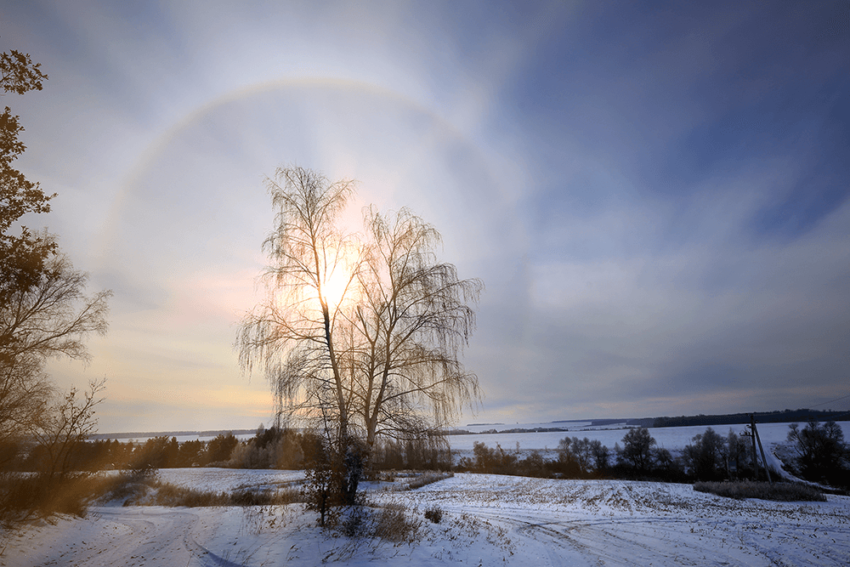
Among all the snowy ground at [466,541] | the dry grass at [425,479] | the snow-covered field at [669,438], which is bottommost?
the snow-covered field at [669,438]

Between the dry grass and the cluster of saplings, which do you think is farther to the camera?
the cluster of saplings

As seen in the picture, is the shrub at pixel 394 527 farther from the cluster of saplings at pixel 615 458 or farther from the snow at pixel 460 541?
the cluster of saplings at pixel 615 458

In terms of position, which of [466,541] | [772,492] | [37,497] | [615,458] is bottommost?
[615,458]

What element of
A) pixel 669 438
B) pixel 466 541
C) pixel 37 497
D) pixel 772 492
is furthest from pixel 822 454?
pixel 37 497

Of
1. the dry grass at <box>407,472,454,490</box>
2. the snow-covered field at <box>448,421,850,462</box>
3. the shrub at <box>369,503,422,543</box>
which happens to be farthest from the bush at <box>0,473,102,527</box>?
the snow-covered field at <box>448,421,850,462</box>

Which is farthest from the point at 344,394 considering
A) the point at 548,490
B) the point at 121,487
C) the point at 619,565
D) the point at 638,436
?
the point at 638,436

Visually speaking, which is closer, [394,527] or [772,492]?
[394,527]

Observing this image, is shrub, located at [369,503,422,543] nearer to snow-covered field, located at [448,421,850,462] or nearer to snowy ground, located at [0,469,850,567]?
snowy ground, located at [0,469,850,567]

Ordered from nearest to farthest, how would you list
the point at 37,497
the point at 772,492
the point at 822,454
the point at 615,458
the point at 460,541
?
the point at 460,541 → the point at 37,497 → the point at 772,492 → the point at 822,454 → the point at 615,458

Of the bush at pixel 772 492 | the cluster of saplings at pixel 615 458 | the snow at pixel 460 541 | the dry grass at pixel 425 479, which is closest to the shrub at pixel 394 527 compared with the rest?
the snow at pixel 460 541

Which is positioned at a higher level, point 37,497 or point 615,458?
point 37,497

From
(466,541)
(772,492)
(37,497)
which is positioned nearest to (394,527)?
(466,541)

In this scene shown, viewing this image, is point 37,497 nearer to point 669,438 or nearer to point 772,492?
point 772,492

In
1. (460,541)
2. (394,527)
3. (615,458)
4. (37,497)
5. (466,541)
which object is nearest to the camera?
(394,527)
